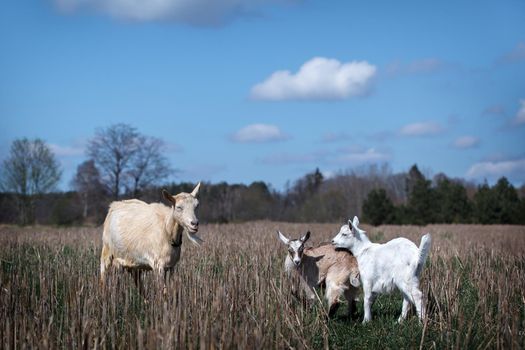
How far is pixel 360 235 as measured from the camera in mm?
9617

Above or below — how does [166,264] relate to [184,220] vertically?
below

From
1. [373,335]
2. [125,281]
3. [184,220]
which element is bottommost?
[373,335]

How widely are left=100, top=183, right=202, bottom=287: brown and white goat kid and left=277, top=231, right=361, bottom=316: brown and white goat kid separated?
176cm

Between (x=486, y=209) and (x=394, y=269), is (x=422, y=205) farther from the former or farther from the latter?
(x=394, y=269)

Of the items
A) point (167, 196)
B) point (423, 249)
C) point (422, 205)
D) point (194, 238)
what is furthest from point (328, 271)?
point (422, 205)

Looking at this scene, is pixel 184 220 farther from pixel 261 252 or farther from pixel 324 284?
pixel 261 252

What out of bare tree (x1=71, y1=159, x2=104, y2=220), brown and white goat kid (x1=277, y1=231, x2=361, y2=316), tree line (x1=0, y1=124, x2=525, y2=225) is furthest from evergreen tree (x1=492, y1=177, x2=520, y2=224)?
brown and white goat kid (x1=277, y1=231, x2=361, y2=316)

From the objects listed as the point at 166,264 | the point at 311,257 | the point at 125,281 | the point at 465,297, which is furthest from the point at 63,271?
the point at 465,297

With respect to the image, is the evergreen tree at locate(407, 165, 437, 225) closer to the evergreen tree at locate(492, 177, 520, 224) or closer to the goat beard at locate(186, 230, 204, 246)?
the evergreen tree at locate(492, 177, 520, 224)

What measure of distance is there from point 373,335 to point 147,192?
5311 cm

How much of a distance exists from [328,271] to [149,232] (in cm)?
332

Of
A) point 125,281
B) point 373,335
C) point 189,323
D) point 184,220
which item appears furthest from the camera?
point 184,220

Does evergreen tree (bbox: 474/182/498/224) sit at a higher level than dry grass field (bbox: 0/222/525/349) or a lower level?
higher

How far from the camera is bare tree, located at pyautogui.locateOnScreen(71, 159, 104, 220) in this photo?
57.4 m
